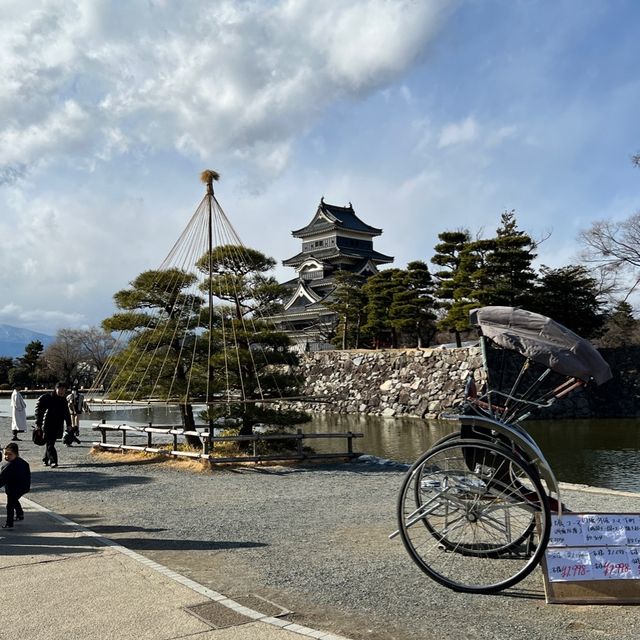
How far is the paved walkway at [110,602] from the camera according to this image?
3375 mm

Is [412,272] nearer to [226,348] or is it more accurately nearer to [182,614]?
[226,348]

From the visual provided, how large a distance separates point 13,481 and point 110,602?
116 inches

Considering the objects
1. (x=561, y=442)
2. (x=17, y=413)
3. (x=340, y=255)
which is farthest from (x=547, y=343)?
(x=340, y=255)

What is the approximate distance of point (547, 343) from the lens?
14.8 feet

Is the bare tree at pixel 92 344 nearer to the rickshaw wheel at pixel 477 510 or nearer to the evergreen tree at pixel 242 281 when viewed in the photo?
the evergreen tree at pixel 242 281

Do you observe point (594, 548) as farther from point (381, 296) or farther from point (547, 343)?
point (381, 296)

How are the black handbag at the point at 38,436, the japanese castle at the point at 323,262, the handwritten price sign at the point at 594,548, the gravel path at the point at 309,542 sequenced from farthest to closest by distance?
the japanese castle at the point at 323,262
the black handbag at the point at 38,436
the handwritten price sign at the point at 594,548
the gravel path at the point at 309,542

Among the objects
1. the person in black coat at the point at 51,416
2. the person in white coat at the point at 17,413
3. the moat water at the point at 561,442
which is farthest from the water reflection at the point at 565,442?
the person in white coat at the point at 17,413

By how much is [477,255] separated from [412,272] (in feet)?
15.0

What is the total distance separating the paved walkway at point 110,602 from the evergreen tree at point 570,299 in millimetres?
24474

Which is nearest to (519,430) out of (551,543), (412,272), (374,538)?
(551,543)

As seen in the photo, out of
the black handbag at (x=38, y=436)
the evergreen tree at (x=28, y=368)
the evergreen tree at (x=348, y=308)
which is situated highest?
the evergreen tree at (x=348, y=308)

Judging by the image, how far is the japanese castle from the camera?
40.8 meters

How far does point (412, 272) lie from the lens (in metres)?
30.6
